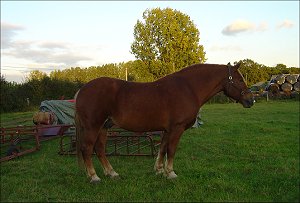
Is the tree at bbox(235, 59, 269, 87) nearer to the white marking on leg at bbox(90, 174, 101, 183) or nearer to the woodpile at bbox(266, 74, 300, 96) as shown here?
the woodpile at bbox(266, 74, 300, 96)

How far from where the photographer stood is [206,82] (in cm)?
658

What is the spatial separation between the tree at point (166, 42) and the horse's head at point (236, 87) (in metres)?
31.5

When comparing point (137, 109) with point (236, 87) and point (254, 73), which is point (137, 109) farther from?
point (254, 73)

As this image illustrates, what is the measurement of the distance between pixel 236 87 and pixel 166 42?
3430 cm

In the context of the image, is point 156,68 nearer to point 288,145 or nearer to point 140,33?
point 140,33

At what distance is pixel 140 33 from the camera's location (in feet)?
137

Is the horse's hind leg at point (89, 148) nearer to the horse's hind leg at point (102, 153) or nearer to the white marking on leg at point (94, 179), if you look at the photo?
the white marking on leg at point (94, 179)

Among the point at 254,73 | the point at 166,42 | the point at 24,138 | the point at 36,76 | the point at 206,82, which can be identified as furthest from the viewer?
the point at 254,73

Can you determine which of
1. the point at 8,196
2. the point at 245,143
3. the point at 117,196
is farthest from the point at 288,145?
the point at 8,196

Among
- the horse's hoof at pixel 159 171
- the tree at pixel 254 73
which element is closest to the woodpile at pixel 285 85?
the horse's hoof at pixel 159 171

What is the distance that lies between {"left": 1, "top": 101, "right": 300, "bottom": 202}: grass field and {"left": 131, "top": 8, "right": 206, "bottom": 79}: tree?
Result: 2879 cm

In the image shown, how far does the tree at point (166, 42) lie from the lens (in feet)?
128

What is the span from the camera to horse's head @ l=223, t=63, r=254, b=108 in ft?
21.9

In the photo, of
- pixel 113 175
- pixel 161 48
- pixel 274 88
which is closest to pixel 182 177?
pixel 113 175
